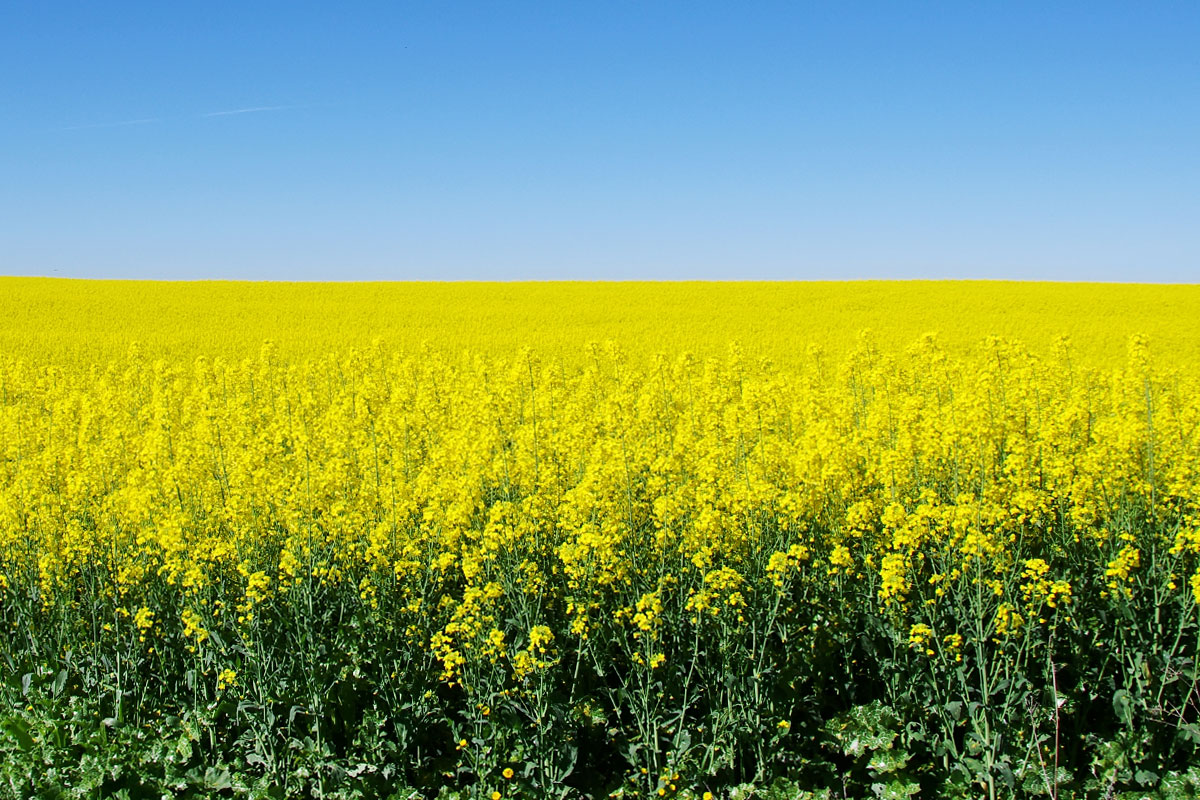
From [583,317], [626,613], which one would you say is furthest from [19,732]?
[583,317]

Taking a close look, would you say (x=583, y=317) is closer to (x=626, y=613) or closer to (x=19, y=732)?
(x=626, y=613)

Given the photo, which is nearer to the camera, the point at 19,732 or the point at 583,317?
the point at 19,732

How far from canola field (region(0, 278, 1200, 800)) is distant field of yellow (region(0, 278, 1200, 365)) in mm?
14531

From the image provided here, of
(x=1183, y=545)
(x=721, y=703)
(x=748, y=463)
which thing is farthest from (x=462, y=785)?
(x=1183, y=545)

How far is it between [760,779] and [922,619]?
1.46m

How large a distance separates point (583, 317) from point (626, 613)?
25683mm

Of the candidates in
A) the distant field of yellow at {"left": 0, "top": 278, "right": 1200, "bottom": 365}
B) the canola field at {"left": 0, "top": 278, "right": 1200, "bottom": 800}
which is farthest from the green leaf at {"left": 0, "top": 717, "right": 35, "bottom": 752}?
the distant field of yellow at {"left": 0, "top": 278, "right": 1200, "bottom": 365}

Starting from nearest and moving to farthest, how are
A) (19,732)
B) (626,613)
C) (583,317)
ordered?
(19,732), (626,613), (583,317)

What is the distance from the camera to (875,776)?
4.28 m

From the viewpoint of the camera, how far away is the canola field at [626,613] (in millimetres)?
4484

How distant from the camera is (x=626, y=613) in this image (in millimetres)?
5094

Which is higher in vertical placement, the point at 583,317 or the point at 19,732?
the point at 583,317

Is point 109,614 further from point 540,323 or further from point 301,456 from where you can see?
point 540,323

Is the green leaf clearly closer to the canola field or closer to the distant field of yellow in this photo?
the canola field
